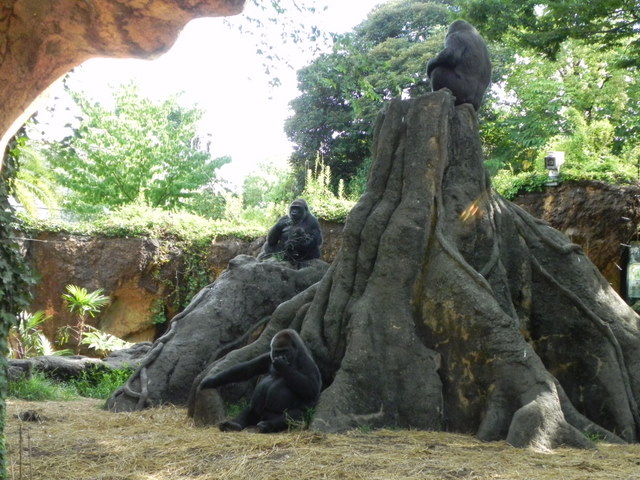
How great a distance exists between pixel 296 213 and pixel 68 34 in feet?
30.1

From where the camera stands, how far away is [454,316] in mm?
7867

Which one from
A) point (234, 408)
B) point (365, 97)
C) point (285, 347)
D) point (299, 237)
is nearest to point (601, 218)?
point (299, 237)

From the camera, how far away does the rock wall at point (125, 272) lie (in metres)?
18.8

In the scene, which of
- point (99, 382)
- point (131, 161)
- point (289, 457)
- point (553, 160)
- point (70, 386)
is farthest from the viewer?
point (131, 161)

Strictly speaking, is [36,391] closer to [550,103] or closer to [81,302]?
[81,302]

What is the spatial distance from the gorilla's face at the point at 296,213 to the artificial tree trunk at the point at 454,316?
2836 millimetres

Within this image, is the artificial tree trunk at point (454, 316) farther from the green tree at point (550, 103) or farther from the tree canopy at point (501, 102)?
the green tree at point (550, 103)

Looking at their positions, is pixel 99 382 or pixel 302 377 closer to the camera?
pixel 302 377

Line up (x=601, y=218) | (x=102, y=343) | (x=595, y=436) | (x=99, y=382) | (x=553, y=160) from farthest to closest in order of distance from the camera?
(x=102, y=343), (x=553, y=160), (x=601, y=218), (x=99, y=382), (x=595, y=436)

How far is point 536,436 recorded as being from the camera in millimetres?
6613

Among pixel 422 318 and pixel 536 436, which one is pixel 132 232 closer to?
pixel 422 318

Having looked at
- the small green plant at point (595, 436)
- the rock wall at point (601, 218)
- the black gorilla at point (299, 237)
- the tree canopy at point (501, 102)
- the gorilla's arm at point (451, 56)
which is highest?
the tree canopy at point (501, 102)

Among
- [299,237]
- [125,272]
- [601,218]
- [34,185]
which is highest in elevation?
[34,185]

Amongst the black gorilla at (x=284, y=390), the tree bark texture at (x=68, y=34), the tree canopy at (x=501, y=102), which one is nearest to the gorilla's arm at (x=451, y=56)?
the black gorilla at (x=284, y=390)
